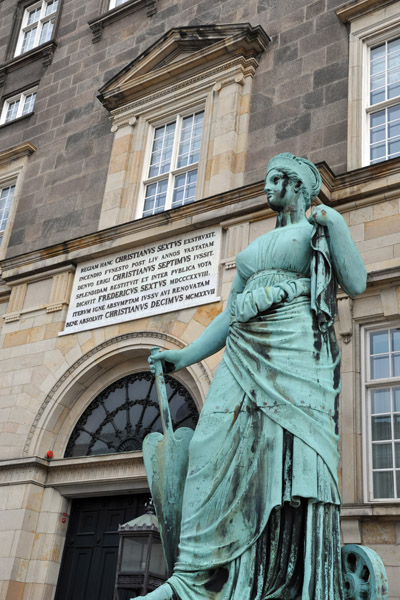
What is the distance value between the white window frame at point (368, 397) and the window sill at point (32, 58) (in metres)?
11.4

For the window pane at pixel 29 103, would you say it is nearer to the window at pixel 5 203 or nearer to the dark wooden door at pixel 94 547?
the window at pixel 5 203

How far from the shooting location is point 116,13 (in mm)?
15914

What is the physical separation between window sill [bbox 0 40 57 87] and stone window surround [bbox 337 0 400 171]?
25.9ft

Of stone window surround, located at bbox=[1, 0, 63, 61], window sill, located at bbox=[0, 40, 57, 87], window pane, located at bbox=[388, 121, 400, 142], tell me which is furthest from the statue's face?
stone window surround, located at bbox=[1, 0, 63, 61]

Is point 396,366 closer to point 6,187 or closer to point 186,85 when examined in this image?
point 186,85

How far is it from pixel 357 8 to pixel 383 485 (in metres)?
7.82

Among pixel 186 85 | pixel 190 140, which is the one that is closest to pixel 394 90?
pixel 190 140

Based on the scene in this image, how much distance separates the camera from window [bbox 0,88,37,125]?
56.6ft

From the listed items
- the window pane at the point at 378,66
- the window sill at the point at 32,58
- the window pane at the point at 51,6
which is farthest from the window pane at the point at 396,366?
the window pane at the point at 51,6

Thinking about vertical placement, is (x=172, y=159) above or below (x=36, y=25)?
below

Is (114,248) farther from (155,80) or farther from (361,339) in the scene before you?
(361,339)

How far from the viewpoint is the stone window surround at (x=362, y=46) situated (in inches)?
430

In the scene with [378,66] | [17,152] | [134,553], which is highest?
[17,152]

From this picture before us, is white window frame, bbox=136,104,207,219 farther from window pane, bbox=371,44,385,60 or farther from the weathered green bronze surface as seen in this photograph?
the weathered green bronze surface
